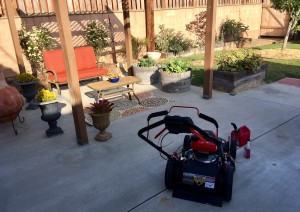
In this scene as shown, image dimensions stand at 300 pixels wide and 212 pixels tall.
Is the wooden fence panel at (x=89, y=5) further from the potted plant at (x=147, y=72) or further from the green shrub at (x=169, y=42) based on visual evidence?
the potted plant at (x=147, y=72)

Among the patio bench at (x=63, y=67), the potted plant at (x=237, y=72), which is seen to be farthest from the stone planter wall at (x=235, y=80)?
the patio bench at (x=63, y=67)

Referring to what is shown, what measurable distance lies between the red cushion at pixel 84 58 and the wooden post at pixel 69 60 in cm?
413

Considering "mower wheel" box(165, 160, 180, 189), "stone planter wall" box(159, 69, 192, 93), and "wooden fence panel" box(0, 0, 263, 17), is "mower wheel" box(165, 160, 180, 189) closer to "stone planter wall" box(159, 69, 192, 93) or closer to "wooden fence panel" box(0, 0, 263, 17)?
"stone planter wall" box(159, 69, 192, 93)

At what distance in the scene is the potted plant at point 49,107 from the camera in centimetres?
499

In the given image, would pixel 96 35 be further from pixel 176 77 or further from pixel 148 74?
pixel 176 77

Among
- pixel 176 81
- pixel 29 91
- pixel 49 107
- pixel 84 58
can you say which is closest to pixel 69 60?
pixel 49 107

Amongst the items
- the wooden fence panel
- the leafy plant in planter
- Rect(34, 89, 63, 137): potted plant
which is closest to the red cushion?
the wooden fence panel

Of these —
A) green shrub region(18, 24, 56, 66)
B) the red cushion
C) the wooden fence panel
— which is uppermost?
the wooden fence panel

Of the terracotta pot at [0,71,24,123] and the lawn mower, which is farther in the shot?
the terracotta pot at [0,71,24,123]

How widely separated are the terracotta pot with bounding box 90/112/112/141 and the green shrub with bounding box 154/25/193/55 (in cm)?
850

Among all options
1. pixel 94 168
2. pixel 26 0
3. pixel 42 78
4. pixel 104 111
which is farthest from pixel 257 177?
pixel 26 0

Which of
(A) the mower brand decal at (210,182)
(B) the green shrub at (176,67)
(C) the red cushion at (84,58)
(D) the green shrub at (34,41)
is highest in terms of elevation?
(D) the green shrub at (34,41)

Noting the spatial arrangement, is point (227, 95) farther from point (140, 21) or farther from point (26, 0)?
point (26, 0)

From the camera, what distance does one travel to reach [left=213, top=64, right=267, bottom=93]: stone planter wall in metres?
7.16
